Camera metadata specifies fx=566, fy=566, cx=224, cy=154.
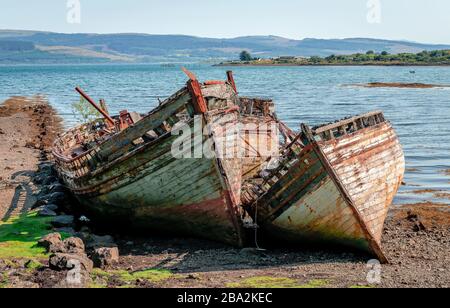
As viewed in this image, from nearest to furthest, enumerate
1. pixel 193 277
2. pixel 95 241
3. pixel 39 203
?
1. pixel 193 277
2. pixel 95 241
3. pixel 39 203

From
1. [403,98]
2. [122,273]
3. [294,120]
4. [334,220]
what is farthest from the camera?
[403,98]

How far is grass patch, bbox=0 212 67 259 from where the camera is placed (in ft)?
42.4

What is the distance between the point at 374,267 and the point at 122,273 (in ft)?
17.5

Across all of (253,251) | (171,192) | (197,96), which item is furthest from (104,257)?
(197,96)

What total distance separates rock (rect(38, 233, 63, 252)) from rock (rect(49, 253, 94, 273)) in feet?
5.38

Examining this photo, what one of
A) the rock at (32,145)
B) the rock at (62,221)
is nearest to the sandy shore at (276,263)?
the rock at (62,221)

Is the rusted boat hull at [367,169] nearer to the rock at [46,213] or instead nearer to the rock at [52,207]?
the rock at [46,213]

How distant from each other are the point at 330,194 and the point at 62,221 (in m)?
7.43

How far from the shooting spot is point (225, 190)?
530 inches

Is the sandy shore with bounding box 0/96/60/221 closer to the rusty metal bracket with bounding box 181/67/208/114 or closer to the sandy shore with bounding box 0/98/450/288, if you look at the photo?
the sandy shore with bounding box 0/98/450/288

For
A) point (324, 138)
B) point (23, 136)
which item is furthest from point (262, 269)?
point (23, 136)

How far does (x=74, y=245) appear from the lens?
42.2 ft

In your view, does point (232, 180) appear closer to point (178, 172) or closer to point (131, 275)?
point (178, 172)
